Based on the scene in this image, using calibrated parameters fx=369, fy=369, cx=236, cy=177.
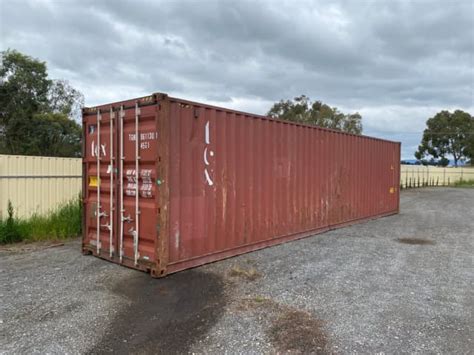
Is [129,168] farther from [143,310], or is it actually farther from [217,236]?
[143,310]

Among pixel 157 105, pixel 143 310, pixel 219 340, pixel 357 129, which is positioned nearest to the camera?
pixel 219 340

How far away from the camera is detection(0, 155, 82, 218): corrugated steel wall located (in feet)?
27.8

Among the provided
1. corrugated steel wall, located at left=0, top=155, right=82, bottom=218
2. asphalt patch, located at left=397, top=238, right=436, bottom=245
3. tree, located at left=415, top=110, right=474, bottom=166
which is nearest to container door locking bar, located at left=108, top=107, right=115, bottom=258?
corrugated steel wall, located at left=0, top=155, right=82, bottom=218

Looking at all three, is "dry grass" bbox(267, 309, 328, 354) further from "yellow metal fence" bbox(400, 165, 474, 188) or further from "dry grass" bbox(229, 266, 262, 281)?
"yellow metal fence" bbox(400, 165, 474, 188)

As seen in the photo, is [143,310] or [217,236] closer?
[143,310]

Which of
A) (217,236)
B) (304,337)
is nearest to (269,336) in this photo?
(304,337)

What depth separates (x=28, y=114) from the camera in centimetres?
1984

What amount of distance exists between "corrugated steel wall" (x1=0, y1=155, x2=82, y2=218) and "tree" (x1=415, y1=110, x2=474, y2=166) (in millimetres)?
56878

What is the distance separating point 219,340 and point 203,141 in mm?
3381

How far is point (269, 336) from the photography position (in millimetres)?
3693

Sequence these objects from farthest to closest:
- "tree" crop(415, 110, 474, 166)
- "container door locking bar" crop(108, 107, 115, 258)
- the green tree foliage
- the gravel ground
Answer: "tree" crop(415, 110, 474, 166) < the green tree foliage < "container door locking bar" crop(108, 107, 115, 258) < the gravel ground

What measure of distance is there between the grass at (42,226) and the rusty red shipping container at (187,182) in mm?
2066

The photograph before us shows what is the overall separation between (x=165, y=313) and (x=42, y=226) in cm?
542

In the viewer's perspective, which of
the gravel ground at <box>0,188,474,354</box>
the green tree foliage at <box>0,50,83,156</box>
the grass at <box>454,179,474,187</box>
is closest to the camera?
the gravel ground at <box>0,188,474,354</box>
